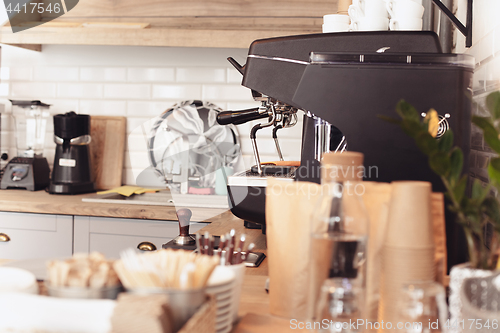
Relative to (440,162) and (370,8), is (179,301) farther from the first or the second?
(370,8)

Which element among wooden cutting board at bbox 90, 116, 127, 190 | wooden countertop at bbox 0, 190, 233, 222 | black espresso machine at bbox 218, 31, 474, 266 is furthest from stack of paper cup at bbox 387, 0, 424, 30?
wooden cutting board at bbox 90, 116, 127, 190

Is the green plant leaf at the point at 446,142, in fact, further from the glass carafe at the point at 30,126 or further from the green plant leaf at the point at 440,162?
the glass carafe at the point at 30,126

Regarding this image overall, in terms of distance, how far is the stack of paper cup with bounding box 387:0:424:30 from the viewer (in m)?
1.01

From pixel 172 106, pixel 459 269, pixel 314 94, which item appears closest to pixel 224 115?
pixel 314 94

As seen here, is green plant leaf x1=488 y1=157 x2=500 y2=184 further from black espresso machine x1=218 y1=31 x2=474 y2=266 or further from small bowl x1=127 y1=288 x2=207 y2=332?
small bowl x1=127 y1=288 x2=207 y2=332

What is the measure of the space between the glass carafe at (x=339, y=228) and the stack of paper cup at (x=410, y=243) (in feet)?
0.11

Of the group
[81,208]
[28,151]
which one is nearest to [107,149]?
[28,151]

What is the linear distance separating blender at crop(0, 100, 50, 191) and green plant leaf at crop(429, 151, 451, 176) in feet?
7.10

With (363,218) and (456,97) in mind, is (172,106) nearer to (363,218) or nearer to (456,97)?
(456,97)

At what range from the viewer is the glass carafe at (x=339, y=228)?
545 millimetres

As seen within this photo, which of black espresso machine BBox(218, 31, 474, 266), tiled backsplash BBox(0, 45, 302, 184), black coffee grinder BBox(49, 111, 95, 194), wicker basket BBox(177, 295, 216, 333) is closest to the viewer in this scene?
wicker basket BBox(177, 295, 216, 333)

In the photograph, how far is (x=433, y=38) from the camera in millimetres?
885

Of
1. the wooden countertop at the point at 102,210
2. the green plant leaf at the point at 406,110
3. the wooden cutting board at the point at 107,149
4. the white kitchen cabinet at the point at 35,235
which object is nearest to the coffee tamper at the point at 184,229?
the wooden countertop at the point at 102,210

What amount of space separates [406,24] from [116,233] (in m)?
1.43
